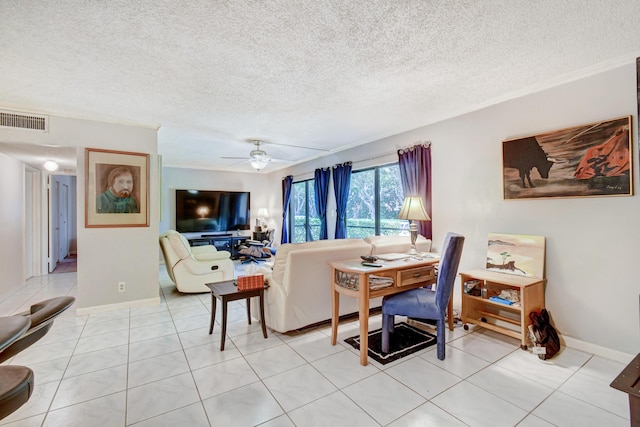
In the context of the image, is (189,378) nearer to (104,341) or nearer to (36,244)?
(104,341)

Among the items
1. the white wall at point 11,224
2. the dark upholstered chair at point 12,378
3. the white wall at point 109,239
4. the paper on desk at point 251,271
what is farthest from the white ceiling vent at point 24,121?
the dark upholstered chair at point 12,378

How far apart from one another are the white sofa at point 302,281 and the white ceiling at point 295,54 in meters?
1.58

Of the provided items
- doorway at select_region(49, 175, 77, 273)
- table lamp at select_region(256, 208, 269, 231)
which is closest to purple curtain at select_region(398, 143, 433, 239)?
table lamp at select_region(256, 208, 269, 231)

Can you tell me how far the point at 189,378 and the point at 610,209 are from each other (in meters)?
3.66

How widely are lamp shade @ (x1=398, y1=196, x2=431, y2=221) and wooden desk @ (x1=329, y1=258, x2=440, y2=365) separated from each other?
702 millimetres

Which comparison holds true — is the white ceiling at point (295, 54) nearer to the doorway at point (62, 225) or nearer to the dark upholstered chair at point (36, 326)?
the dark upholstered chair at point (36, 326)

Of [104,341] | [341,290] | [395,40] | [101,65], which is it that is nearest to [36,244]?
[104,341]

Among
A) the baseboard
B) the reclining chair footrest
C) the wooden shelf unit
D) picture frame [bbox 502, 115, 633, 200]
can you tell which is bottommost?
the baseboard

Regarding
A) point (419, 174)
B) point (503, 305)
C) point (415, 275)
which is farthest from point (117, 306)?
point (503, 305)

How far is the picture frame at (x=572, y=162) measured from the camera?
94.7 inches

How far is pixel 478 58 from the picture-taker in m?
2.35

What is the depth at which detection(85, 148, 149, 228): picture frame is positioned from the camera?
3.63 m

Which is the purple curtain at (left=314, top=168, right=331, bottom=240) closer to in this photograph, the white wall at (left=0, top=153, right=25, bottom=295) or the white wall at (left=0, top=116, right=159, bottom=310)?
the white wall at (left=0, top=116, right=159, bottom=310)

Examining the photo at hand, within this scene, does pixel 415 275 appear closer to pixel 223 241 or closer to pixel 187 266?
pixel 187 266
